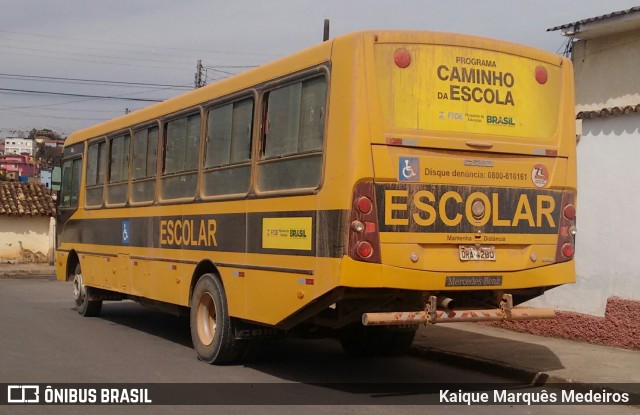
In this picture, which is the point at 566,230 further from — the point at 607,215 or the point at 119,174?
the point at 119,174

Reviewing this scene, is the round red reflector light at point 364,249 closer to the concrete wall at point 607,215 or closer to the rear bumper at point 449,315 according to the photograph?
the rear bumper at point 449,315

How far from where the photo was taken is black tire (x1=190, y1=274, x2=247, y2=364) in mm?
9258

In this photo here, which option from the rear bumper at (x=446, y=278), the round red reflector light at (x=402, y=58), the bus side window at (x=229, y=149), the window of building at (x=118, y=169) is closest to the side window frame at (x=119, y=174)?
the window of building at (x=118, y=169)

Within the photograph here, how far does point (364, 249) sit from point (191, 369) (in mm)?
3157

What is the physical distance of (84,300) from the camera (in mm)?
14625

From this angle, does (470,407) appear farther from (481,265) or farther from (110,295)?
(110,295)

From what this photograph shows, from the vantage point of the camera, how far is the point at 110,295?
13953 mm

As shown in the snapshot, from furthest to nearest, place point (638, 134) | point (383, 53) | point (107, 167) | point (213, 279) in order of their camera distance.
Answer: point (107, 167) → point (638, 134) → point (213, 279) → point (383, 53)

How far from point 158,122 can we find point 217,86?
186 cm

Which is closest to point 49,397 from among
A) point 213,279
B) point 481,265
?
point 213,279

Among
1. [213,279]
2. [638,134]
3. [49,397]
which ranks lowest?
[49,397]

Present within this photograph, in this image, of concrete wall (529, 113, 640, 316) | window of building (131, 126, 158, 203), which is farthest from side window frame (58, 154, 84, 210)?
concrete wall (529, 113, 640, 316)

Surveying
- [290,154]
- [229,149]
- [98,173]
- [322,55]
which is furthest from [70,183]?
[322,55]

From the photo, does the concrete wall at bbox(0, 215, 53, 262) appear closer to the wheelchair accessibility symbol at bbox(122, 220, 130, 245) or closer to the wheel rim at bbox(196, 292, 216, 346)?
the wheelchair accessibility symbol at bbox(122, 220, 130, 245)
